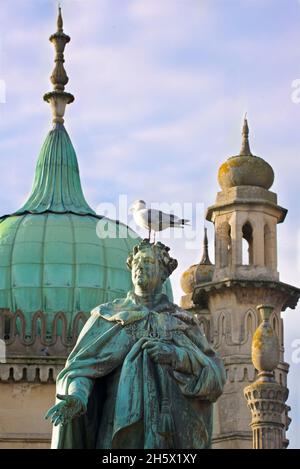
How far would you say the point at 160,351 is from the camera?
74.2 ft

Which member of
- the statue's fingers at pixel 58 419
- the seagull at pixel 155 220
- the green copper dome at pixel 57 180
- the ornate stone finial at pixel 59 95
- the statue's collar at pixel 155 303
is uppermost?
the ornate stone finial at pixel 59 95

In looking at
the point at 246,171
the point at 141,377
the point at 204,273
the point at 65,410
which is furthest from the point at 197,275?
Result: the point at 65,410

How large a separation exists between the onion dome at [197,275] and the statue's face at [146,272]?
44.3 meters

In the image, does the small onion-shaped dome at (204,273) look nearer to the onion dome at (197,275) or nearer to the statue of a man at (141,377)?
the onion dome at (197,275)

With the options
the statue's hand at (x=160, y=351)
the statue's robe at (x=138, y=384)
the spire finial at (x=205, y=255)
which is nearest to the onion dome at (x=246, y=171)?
the spire finial at (x=205, y=255)

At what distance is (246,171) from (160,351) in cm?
4240

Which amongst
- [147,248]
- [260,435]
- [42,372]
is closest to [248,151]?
[42,372]

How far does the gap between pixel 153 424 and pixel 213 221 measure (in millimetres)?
44359

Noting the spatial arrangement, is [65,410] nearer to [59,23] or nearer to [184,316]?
[184,316]

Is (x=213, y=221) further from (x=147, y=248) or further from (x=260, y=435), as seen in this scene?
(x=147, y=248)

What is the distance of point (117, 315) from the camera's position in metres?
22.9

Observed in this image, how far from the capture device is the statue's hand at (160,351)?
74.1 feet

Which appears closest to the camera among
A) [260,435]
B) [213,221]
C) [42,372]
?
[260,435]

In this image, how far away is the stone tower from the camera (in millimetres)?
64688
